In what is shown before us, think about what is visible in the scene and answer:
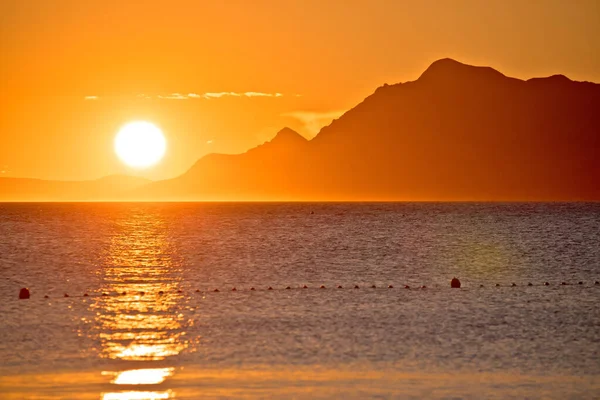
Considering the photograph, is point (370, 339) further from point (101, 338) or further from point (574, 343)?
point (101, 338)

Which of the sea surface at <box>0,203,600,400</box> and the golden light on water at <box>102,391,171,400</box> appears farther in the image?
the sea surface at <box>0,203,600,400</box>

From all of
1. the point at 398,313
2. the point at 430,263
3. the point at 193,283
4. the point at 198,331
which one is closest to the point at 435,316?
the point at 398,313

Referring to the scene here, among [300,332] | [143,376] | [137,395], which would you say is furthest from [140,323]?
[137,395]

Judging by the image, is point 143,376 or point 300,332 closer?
point 143,376

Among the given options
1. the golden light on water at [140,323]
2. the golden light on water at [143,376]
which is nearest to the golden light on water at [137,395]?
the golden light on water at [140,323]

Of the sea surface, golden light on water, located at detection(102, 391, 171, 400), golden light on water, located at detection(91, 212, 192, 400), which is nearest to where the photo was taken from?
golden light on water, located at detection(102, 391, 171, 400)

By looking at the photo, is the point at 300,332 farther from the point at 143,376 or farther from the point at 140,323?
the point at 143,376

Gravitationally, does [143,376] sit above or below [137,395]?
above

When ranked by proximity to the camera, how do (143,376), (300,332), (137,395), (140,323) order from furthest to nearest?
1. (140,323)
2. (300,332)
3. (143,376)
4. (137,395)

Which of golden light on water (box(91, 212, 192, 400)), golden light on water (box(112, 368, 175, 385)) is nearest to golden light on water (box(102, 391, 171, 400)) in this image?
golden light on water (box(91, 212, 192, 400))

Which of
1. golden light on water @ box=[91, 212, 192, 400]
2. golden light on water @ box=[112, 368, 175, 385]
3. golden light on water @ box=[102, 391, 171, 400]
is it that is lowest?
golden light on water @ box=[102, 391, 171, 400]

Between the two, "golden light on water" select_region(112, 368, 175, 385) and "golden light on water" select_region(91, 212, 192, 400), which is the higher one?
"golden light on water" select_region(91, 212, 192, 400)

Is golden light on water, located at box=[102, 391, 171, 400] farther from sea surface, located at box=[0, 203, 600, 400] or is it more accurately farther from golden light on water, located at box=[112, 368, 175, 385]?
golden light on water, located at box=[112, 368, 175, 385]

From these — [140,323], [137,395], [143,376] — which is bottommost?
[137,395]
